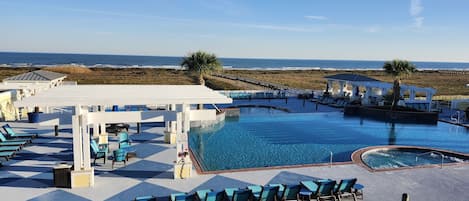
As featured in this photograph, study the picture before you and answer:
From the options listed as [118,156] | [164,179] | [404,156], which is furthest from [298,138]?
[118,156]

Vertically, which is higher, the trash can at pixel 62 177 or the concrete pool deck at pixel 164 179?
the trash can at pixel 62 177

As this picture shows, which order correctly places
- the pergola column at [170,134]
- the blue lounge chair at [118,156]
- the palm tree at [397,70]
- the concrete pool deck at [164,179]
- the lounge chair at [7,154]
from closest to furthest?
1. the concrete pool deck at [164,179]
2. the blue lounge chair at [118,156]
3. the lounge chair at [7,154]
4. the pergola column at [170,134]
5. the palm tree at [397,70]

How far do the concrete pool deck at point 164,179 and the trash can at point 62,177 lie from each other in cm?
13

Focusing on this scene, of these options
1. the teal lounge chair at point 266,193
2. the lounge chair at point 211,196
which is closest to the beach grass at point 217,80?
the teal lounge chair at point 266,193

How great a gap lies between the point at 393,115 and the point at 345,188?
14.2m

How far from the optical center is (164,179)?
8.93 metres

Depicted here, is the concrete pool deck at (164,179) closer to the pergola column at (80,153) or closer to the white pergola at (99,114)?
the pergola column at (80,153)

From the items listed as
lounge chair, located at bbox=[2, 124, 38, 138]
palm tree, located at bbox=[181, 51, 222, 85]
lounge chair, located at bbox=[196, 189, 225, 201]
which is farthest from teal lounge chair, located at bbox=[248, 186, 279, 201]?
palm tree, located at bbox=[181, 51, 222, 85]

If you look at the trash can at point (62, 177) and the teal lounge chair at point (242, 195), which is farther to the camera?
the trash can at point (62, 177)

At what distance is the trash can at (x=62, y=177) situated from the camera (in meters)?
8.17

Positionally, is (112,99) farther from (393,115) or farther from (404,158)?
(393,115)

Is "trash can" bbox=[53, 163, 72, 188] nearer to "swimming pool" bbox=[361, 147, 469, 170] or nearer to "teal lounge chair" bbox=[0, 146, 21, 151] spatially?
"teal lounge chair" bbox=[0, 146, 21, 151]

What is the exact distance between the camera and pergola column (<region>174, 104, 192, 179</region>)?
8992 millimetres

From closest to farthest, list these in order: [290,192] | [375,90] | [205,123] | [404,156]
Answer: [290,192] → [404,156] → [205,123] → [375,90]
